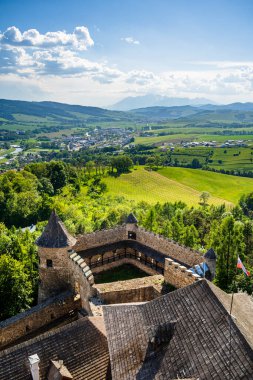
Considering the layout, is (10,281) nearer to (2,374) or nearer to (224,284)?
(2,374)

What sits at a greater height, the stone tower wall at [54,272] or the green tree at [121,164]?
the stone tower wall at [54,272]

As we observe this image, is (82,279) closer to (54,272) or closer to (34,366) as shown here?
(54,272)

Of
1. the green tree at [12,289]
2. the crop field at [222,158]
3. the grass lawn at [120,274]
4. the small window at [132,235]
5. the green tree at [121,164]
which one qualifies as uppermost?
the small window at [132,235]

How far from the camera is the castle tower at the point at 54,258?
30.0 m

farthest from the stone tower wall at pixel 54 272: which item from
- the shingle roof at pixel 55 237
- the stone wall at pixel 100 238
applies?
the stone wall at pixel 100 238

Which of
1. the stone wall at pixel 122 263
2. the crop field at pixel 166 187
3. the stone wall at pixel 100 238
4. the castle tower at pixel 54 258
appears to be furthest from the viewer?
the crop field at pixel 166 187

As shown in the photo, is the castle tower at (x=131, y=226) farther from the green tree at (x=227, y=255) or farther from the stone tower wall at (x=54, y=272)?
the stone tower wall at (x=54, y=272)

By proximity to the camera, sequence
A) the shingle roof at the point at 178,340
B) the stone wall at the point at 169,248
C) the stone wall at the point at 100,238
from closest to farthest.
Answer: the shingle roof at the point at 178,340, the stone wall at the point at 169,248, the stone wall at the point at 100,238

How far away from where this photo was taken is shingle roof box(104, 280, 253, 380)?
46.5 ft

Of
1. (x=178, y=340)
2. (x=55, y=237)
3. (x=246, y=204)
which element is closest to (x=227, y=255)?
(x=55, y=237)

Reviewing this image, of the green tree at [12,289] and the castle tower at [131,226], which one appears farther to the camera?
the castle tower at [131,226]

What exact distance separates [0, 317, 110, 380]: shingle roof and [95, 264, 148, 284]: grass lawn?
18328 millimetres

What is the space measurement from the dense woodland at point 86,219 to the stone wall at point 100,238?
5.72 metres

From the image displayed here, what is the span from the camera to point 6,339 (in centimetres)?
2683
